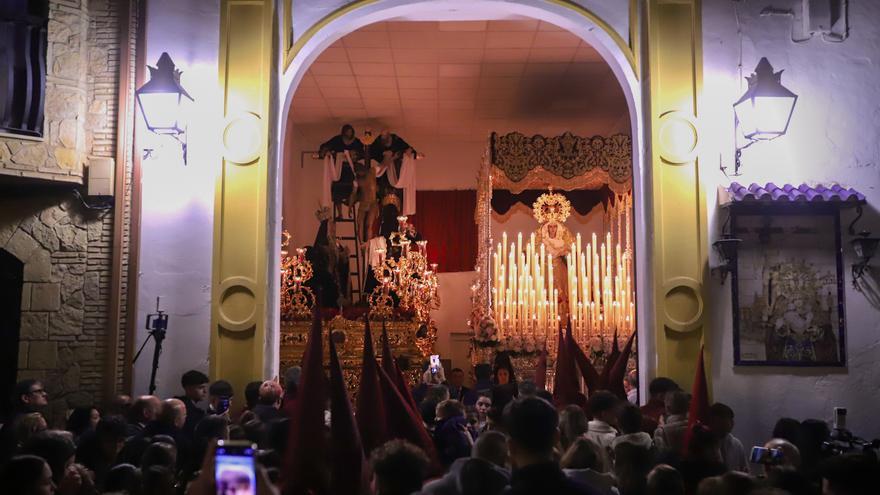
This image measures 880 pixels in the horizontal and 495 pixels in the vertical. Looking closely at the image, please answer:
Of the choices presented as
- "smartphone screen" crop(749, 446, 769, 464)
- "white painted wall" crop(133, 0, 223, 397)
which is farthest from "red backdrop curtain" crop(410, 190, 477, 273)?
"smartphone screen" crop(749, 446, 769, 464)

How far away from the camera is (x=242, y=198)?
32.5 ft

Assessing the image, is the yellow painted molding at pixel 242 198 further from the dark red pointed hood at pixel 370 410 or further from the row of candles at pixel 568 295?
the row of candles at pixel 568 295

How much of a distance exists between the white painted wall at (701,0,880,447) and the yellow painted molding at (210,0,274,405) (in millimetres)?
4528

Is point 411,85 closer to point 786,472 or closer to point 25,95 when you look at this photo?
point 25,95

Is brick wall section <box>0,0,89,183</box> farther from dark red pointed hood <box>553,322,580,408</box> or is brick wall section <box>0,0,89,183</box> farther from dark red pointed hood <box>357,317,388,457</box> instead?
dark red pointed hood <box>357,317,388,457</box>

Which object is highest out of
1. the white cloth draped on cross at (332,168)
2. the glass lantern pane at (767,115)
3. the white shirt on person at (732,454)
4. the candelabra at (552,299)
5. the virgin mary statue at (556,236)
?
the white cloth draped on cross at (332,168)

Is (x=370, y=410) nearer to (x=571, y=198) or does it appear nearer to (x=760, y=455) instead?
(x=760, y=455)

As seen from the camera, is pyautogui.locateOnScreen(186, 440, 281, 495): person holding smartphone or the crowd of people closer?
pyautogui.locateOnScreen(186, 440, 281, 495): person holding smartphone

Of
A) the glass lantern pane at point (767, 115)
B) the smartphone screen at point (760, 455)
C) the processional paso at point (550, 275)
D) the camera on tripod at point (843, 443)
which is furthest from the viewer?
the processional paso at point (550, 275)

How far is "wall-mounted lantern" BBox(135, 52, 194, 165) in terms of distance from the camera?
9547mm

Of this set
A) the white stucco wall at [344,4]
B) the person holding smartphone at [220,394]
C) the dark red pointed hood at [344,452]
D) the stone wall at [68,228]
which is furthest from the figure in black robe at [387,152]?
the dark red pointed hood at [344,452]

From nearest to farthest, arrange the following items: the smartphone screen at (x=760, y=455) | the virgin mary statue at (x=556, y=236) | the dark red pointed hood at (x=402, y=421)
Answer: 1. the smartphone screen at (x=760, y=455)
2. the dark red pointed hood at (x=402, y=421)
3. the virgin mary statue at (x=556, y=236)

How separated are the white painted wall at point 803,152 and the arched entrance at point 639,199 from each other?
227 millimetres

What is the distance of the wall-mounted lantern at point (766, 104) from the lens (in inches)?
377
